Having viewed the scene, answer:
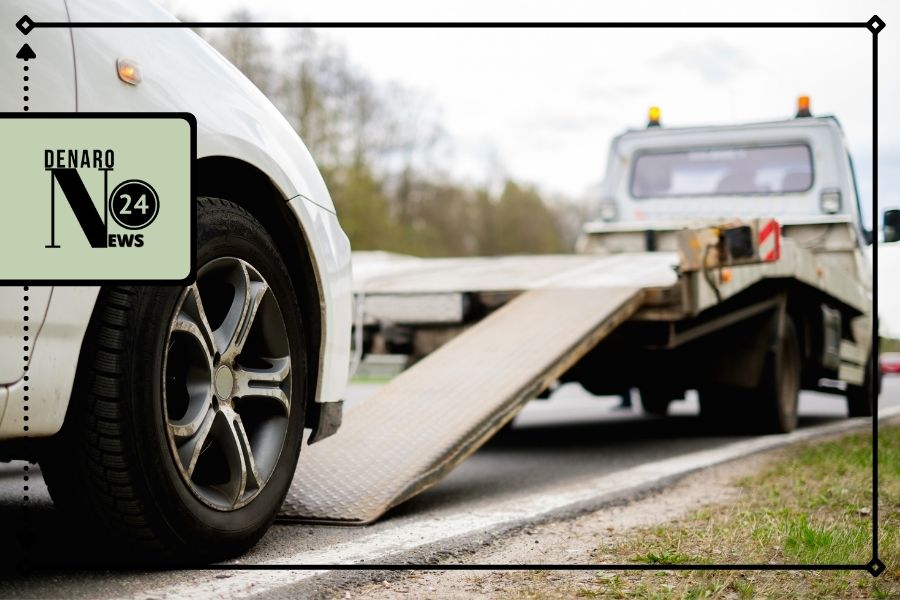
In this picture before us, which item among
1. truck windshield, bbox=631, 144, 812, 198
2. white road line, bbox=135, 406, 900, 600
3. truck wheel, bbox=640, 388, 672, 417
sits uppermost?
truck windshield, bbox=631, 144, 812, 198

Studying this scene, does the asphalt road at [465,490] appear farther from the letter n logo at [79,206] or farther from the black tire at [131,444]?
the letter n logo at [79,206]

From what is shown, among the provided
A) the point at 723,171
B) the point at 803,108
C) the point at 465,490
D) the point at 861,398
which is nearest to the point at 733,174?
the point at 723,171

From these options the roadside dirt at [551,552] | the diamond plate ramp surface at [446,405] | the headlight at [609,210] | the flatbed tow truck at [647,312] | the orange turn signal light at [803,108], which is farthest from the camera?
the headlight at [609,210]

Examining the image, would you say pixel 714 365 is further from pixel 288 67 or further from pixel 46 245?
pixel 288 67

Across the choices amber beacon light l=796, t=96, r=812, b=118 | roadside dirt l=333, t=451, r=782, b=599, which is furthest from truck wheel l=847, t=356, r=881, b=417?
roadside dirt l=333, t=451, r=782, b=599

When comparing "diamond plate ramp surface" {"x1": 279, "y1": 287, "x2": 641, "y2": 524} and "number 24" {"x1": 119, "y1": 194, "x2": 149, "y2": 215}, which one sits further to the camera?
"diamond plate ramp surface" {"x1": 279, "y1": 287, "x2": 641, "y2": 524}

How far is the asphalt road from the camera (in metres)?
2.81

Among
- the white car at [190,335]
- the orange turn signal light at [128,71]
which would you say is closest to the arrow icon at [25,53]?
the white car at [190,335]

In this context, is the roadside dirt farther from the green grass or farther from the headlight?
the headlight

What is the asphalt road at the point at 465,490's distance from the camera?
2.81 m

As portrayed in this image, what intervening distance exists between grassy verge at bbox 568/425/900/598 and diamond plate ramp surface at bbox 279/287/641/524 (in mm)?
927

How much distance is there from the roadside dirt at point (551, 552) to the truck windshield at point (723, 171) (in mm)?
4976

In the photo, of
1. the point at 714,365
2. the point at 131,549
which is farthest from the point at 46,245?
the point at 714,365

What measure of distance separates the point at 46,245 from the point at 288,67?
64.5 feet
